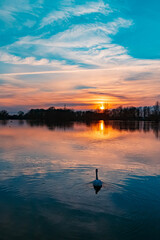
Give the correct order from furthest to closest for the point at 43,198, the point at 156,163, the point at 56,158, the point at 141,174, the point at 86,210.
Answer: the point at 56,158 → the point at 156,163 → the point at 141,174 → the point at 43,198 → the point at 86,210

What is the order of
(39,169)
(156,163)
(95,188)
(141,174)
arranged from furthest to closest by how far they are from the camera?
(156,163) < (39,169) < (141,174) < (95,188)

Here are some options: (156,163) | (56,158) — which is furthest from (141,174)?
(56,158)

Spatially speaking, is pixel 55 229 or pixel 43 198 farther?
pixel 43 198

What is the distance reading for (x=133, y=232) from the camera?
23.1ft

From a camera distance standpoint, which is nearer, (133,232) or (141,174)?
(133,232)

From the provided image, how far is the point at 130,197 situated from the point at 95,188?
191cm

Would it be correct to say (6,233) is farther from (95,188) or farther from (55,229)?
(95,188)

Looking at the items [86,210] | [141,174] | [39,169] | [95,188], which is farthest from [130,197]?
[39,169]

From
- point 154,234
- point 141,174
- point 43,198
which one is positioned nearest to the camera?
point 154,234

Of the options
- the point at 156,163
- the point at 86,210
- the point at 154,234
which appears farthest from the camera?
the point at 156,163

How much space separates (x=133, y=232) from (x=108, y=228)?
0.88 metres

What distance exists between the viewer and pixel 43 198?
31.4 ft

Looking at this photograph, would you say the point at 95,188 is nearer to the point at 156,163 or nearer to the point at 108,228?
the point at 108,228

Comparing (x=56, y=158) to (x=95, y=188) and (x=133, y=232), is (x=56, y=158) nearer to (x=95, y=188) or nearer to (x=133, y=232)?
(x=95, y=188)
